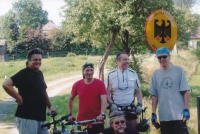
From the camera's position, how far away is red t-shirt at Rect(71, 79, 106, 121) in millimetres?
4992

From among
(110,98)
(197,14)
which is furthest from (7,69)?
(197,14)

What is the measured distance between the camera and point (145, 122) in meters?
5.05

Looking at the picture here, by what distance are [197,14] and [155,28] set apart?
60.4 metres

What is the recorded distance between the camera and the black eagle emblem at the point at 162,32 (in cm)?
532

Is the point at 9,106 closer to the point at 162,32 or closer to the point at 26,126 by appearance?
the point at 26,126

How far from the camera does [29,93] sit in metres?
4.55

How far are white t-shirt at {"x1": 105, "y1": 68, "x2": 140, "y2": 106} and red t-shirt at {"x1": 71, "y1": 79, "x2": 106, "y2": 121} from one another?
0.23m

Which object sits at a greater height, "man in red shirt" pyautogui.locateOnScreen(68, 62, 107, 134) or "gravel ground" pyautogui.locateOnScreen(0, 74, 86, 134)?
"man in red shirt" pyautogui.locateOnScreen(68, 62, 107, 134)

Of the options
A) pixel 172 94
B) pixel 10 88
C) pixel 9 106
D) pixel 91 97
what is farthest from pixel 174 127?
pixel 9 106

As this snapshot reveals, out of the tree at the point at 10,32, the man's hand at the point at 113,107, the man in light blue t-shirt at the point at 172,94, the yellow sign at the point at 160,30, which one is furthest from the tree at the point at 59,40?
the man in light blue t-shirt at the point at 172,94

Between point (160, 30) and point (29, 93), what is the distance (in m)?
2.49

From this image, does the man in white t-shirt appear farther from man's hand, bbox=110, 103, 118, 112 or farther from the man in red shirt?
the man in red shirt

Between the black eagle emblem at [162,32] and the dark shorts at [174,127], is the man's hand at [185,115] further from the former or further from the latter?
the black eagle emblem at [162,32]

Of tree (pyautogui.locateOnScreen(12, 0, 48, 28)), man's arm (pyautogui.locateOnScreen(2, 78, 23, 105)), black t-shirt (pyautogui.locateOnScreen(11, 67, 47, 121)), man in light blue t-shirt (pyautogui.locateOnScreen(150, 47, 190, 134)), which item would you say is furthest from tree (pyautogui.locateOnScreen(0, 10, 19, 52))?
man in light blue t-shirt (pyautogui.locateOnScreen(150, 47, 190, 134))
